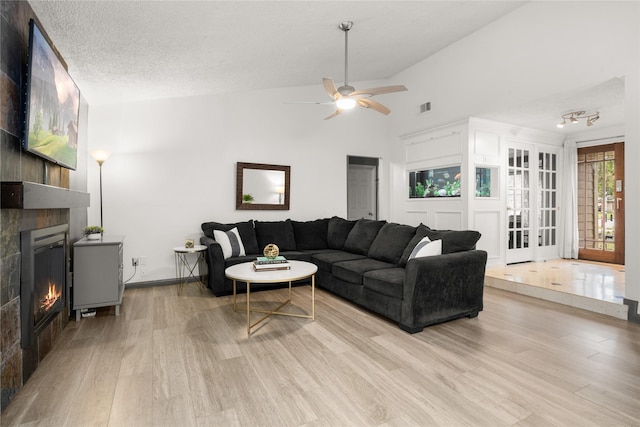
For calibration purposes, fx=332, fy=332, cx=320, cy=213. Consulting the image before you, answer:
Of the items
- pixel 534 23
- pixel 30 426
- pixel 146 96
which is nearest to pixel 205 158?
pixel 146 96

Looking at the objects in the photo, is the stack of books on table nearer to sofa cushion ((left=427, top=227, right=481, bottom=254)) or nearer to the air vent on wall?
sofa cushion ((left=427, top=227, right=481, bottom=254))

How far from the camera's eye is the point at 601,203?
569 cm

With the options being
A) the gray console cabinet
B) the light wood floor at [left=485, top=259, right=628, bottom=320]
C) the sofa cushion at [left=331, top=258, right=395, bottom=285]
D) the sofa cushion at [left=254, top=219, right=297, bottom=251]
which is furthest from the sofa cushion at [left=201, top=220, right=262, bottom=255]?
the light wood floor at [left=485, top=259, right=628, bottom=320]

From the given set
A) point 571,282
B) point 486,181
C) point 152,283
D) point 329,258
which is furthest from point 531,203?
point 152,283

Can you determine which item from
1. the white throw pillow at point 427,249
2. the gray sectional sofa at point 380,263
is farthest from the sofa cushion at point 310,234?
the white throw pillow at point 427,249

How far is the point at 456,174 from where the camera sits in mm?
5121

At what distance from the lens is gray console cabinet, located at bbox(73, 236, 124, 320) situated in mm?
3115

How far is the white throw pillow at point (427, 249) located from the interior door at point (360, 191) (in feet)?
12.4

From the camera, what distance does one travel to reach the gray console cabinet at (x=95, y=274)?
123 inches

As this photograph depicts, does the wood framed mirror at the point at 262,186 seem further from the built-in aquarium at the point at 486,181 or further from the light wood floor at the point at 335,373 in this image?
the built-in aquarium at the point at 486,181

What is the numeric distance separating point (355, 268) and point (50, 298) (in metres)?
2.67

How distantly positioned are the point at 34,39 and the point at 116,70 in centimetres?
141

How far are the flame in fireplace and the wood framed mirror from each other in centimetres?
266

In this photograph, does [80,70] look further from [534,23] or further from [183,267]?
[534,23]
